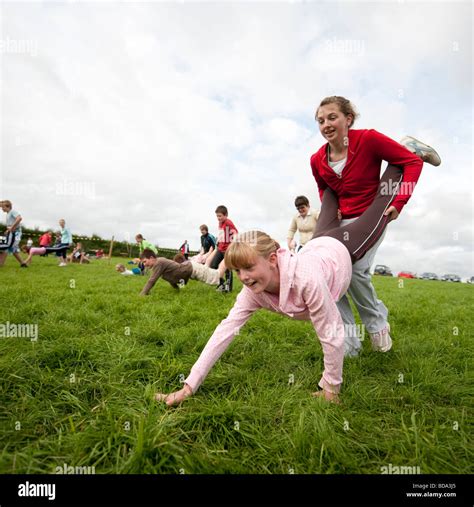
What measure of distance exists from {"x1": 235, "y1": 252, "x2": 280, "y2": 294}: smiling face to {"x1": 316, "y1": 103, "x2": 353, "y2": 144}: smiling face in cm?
129

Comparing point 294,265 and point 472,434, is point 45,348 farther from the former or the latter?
point 472,434

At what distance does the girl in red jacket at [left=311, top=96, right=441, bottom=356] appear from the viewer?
232 centimetres

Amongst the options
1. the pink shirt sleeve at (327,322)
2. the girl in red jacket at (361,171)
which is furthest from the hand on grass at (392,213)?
the pink shirt sleeve at (327,322)

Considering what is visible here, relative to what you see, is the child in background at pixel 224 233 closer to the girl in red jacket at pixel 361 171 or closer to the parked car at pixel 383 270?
the girl in red jacket at pixel 361 171

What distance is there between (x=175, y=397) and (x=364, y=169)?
2289mm

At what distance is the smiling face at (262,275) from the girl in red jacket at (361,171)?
0.95 metres

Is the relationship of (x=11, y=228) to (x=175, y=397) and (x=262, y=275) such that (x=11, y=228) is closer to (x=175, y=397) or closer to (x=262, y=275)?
(x=175, y=397)

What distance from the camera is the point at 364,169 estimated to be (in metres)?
2.43

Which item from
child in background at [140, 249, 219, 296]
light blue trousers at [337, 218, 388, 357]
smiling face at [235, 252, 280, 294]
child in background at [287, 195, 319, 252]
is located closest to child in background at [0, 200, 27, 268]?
child in background at [140, 249, 219, 296]

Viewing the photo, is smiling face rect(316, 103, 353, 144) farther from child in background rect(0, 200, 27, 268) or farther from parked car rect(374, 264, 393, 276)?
parked car rect(374, 264, 393, 276)

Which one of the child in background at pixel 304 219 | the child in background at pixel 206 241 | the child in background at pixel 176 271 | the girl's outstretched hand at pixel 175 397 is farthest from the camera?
the child in background at pixel 206 241

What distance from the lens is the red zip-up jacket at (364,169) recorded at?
90.3 inches

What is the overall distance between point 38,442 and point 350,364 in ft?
7.57
